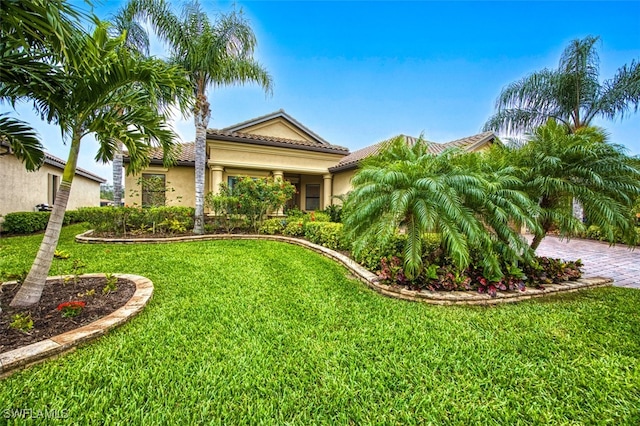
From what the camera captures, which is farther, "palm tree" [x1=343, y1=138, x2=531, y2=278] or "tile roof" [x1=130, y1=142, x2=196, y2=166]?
"tile roof" [x1=130, y1=142, x2=196, y2=166]

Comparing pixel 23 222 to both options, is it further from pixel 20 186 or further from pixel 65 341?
pixel 65 341

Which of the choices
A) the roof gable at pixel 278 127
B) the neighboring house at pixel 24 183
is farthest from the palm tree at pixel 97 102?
the roof gable at pixel 278 127

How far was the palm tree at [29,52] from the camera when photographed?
2.53m

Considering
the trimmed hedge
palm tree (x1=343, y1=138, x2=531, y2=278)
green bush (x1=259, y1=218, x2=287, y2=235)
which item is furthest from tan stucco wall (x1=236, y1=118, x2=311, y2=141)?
palm tree (x1=343, y1=138, x2=531, y2=278)

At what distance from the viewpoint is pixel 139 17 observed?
1029 centimetres

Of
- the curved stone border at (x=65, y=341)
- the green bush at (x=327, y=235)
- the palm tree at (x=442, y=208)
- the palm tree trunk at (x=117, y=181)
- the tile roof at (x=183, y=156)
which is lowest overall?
the curved stone border at (x=65, y=341)

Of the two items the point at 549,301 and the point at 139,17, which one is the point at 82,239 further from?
the point at 549,301

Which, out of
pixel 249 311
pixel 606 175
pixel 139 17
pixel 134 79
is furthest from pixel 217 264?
pixel 139 17

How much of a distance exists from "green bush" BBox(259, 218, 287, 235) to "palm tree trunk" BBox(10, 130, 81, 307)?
7.48 metres

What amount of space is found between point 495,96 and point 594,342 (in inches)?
622

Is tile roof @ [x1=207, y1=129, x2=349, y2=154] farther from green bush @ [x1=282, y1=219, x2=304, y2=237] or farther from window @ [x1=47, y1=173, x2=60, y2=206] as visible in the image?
window @ [x1=47, y1=173, x2=60, y2=206]

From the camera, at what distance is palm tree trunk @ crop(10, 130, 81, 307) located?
3.73 m

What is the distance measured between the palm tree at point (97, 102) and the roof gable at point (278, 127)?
10.2m

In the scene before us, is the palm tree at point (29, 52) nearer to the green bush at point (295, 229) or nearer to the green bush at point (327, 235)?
the green bush at point (327, 235)
